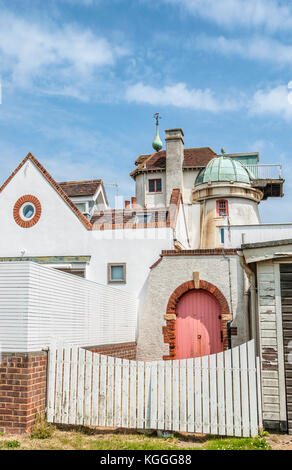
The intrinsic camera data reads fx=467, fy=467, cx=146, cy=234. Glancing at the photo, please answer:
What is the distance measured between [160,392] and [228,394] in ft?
4.36

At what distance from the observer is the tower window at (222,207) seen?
91.3 ft

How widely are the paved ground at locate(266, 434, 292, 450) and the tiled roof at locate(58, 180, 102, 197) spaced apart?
15414mm

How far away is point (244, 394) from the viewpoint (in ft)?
28.5

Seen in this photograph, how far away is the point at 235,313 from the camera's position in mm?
15461

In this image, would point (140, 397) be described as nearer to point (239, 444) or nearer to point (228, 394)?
point (228, 394)

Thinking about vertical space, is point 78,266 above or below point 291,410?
above

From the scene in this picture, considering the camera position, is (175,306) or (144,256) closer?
(175,306)

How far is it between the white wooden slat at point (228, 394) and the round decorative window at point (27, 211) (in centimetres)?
1243

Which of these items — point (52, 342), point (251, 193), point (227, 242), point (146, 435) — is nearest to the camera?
point (146, 435)

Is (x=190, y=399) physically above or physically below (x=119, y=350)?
below

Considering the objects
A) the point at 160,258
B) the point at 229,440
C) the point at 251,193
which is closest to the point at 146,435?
the point at 229,440

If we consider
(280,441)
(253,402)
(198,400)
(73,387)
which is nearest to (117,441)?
(73,387)

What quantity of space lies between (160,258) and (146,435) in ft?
26.8
